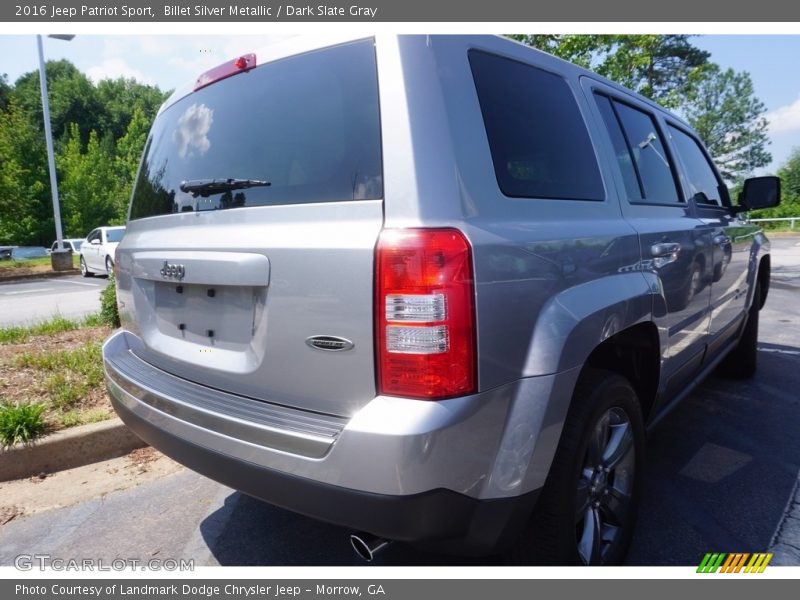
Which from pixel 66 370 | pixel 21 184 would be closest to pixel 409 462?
pixel 66 370

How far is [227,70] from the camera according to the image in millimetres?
2084

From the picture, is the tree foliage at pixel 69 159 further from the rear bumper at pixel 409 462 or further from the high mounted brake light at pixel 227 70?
the rear bumper at pixel 409 462

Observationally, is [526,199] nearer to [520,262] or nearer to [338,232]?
[520,262]

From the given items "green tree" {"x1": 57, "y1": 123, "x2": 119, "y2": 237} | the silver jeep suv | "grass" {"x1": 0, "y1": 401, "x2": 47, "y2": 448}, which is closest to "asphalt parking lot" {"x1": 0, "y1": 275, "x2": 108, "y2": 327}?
"grass" {"x1": 0, "y1": 401, "x2": 47, "y2": 448}

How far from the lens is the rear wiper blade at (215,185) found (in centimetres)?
183

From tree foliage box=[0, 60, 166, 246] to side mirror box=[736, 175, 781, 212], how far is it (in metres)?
20.7

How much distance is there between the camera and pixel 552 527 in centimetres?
175

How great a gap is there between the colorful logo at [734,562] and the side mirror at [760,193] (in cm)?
265

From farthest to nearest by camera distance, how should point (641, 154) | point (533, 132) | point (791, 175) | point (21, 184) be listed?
point (791, 175) → point (21, 184) → point (641, 154) → point (533, 132)

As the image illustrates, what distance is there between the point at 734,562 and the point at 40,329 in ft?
20.5

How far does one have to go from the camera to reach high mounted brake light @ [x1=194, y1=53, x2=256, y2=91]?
6.53 feet

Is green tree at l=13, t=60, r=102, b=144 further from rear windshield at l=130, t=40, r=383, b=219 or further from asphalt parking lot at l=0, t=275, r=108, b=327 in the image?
rear windshield at l=130, t=40, r=383, b=219

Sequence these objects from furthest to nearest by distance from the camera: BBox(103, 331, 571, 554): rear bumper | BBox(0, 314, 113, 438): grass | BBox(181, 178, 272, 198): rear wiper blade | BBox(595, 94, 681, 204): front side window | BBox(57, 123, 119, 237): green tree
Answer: BBox(57, 123, 119, 237): green tree
BBox(0, 314, 113, 438): grass
BBox(595, 94, 681, 204): front side window
BBox(181, 178, 272, 198): rear wiper blade
BBox(103, 331, 571, 554): rear bumper

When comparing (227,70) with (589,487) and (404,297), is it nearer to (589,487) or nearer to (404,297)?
(404,297)
